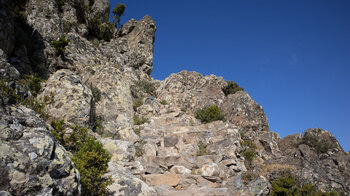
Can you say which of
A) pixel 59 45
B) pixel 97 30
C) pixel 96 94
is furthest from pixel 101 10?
pixel 96 94

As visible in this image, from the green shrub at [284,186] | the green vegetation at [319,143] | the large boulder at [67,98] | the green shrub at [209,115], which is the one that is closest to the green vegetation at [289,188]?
the green shrub at [284,186]

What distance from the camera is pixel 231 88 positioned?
25812 millimetres

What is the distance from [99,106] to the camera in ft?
49.0

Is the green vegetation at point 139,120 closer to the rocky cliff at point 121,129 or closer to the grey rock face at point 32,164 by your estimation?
the rocky cliff at point 121,129

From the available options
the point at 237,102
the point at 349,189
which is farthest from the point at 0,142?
the point at 237,102

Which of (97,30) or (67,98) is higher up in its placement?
(97,30)

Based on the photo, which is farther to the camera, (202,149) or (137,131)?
(137,131)

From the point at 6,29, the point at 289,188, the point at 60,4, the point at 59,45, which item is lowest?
the point at 289,188

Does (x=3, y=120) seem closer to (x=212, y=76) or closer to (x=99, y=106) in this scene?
(x=99, y=106)

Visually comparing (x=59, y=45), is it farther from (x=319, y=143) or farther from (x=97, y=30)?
(x=319, y=143)

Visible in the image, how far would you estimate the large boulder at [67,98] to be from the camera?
35.7ft

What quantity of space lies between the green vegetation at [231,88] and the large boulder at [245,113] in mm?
3673

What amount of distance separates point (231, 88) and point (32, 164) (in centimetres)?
2407

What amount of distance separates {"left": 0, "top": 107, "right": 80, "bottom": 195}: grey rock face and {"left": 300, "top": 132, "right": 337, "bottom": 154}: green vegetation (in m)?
18.2
